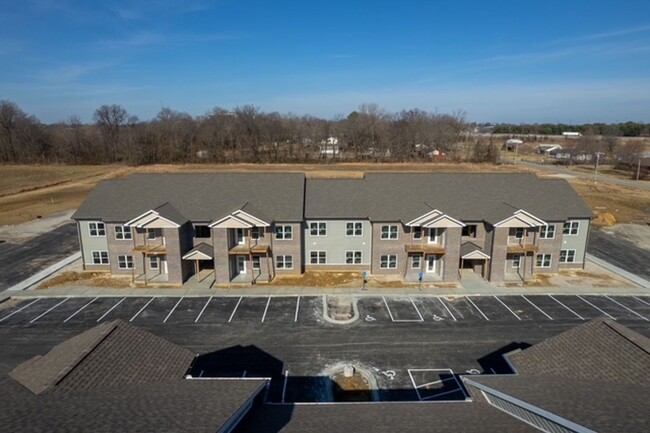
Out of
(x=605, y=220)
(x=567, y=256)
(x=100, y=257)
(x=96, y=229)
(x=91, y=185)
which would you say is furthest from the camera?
(x=91, y=185)

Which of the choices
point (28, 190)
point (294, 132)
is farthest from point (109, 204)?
point (294, 132)

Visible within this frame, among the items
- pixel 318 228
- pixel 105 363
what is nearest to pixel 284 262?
pixel 318 228

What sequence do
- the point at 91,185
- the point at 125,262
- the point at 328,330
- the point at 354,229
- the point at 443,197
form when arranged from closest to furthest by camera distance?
the point at 328,330 → the point at 125,262 → the point at 354,229 → the point at 443,197 → the point at 91,185

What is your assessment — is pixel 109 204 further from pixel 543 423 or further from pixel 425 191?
pixel 543 423

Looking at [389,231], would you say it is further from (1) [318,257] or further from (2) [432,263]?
(1) [318,257]

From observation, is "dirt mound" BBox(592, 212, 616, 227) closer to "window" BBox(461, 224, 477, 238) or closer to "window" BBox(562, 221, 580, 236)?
"window" BBox(562, 221, 580, 236)

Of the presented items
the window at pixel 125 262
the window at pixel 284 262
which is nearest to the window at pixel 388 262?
the window at pixel 284 262
